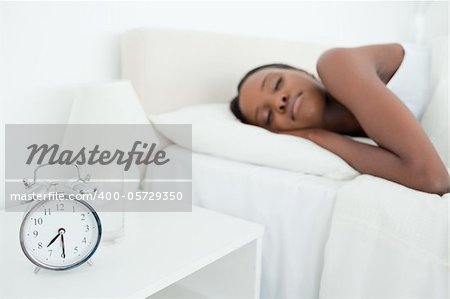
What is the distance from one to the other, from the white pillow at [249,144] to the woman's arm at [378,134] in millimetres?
52

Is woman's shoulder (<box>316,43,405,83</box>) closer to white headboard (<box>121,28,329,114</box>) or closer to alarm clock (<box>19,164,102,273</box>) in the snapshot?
white headboard (<box>121,28,329,114</box>)

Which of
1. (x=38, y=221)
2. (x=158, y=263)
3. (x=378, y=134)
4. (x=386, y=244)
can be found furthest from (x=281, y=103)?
(x=38, y=221)

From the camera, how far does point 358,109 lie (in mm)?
1088

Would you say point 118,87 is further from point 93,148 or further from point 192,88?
point 192,88

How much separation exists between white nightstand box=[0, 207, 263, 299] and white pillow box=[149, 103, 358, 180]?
206 millimetres

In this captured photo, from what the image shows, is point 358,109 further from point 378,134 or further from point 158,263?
point 158,263

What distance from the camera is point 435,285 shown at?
793mm

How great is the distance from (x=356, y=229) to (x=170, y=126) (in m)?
0.58

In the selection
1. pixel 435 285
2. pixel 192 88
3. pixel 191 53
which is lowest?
pixel 435 285

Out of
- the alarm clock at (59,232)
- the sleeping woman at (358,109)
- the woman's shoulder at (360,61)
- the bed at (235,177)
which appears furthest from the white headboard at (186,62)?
the alarm clock at (59,232)

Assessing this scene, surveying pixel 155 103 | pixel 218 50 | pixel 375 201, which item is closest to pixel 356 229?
pixel 375 201

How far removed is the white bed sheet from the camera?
37.4 inches

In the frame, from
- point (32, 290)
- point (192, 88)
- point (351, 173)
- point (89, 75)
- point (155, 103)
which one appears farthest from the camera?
point (192, 88)

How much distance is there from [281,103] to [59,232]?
0.73 meters
